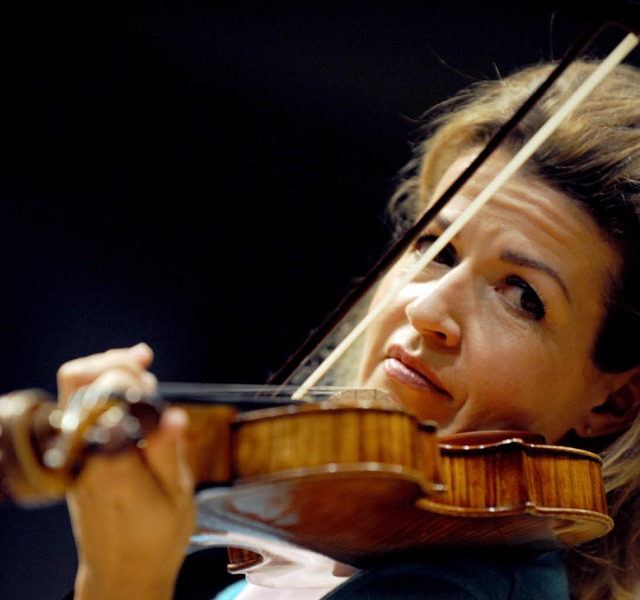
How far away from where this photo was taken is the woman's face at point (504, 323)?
2.96ft

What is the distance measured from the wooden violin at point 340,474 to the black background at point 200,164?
2.43 feet

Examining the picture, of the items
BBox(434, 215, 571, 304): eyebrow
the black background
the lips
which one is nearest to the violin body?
the lips

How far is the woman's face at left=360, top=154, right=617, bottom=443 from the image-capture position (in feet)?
2.96

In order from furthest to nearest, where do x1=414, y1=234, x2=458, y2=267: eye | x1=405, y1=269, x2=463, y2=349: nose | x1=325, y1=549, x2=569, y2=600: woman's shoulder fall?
x1=414, y1=234, x2=458, y2=267: eye, x1=405, y1=269, x2=463, y2=349: nose, x1=325, y1=549, x2=569, y2=600: woman's shoulder

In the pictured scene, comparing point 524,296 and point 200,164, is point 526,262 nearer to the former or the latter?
point 524,296

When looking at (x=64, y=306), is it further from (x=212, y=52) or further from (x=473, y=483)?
(x=473, y=483)

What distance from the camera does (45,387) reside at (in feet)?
4.59

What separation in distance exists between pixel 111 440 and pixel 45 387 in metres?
0.99

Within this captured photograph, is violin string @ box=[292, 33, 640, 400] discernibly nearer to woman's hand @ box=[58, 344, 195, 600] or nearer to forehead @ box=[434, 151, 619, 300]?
forehead @ box=[434, 151, 619, 300]

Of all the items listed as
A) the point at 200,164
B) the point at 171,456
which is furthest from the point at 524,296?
the point at 200,164

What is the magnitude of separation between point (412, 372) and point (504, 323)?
120 mm

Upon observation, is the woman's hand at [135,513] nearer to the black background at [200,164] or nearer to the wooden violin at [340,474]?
the wooden violin at [340,474]

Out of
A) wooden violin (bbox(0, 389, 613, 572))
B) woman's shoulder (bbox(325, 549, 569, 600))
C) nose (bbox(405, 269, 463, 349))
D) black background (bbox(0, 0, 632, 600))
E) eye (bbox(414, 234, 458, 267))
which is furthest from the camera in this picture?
black background (bbox(0, 0, 632, 600))

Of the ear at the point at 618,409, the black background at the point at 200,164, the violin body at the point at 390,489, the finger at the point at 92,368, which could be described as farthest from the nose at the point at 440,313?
the black background at the point at 200,164
